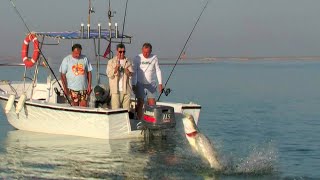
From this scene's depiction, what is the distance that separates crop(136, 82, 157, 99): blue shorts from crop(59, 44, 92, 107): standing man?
1113mm

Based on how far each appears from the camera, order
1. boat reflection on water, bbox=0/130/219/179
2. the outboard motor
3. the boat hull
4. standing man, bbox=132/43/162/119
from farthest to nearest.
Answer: standing man, bbox=132/43/162/119 → the boat hull → the outboard motor → boat reflection on water, bbox=0/130/219/179

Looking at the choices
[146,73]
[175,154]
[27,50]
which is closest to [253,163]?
[175,154]

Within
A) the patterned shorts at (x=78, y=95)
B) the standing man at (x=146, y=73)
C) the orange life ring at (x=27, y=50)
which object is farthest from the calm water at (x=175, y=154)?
the orange life ring at (x=27, y=50)

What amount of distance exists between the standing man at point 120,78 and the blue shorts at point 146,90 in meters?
0.31

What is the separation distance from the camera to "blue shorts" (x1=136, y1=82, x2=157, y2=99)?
11947 millimetres

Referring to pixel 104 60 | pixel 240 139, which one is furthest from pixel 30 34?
pixel 240 139

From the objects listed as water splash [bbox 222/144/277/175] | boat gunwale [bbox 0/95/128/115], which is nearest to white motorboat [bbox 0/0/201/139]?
boat gunwale [bbox 0/95/128/115]

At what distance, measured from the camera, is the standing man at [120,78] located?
38.2ft

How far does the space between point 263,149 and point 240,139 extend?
1449 millimetres

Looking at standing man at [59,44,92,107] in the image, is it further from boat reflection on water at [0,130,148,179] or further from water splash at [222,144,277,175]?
water splash at [222,144,277,175]

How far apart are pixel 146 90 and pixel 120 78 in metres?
0.65

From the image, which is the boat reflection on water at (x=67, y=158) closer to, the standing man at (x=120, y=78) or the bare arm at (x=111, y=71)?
the standing man at (x=120, y=78)

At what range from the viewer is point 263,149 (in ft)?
37.8

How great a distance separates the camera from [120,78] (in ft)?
38.6
